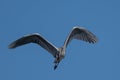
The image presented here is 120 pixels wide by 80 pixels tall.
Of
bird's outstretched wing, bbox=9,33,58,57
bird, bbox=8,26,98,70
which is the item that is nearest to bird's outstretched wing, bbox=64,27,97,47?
bird, bbox=8,26,98,70

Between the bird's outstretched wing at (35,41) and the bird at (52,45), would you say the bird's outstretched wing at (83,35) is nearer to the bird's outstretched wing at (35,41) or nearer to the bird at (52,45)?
the bird at (52,45)

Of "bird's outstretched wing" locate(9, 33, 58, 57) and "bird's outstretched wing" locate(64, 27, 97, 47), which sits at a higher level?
"bird's outstretched wing" locate(64, 27, 97, 47)

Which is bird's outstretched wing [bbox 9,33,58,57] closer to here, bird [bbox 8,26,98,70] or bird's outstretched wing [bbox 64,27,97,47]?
bird [bbox 8,26,98,70]

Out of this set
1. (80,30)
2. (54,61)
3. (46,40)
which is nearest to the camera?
(54,61)

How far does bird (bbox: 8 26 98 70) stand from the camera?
63.1 ft

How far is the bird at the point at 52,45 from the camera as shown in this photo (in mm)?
19234

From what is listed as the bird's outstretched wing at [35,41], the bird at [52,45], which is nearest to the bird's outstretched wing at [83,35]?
the bird at [52,45]

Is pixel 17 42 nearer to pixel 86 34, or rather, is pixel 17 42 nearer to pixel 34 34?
pixel 34 34

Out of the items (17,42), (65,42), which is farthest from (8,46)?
(65,42)

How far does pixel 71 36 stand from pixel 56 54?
183cm

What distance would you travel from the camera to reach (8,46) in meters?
20.9

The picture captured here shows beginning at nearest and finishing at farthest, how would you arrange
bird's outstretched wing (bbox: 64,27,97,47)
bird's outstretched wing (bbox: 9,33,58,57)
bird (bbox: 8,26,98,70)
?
bird (bbox: 8,26,98,70), bird's outstretched wing (bbox: 9,33,58,57), bird's outstretched wing (bbox: 64,27,97,47)

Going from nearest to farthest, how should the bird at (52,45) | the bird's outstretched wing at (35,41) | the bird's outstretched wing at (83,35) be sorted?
1. the bird at (52,45)
2. the bird's outstretched wing at (35,41)
3. the bird's outstretched wing at (83,35)

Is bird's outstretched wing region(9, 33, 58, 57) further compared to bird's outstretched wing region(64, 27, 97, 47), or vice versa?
bird's outstretched wing region(64, 27, 97, 47)
